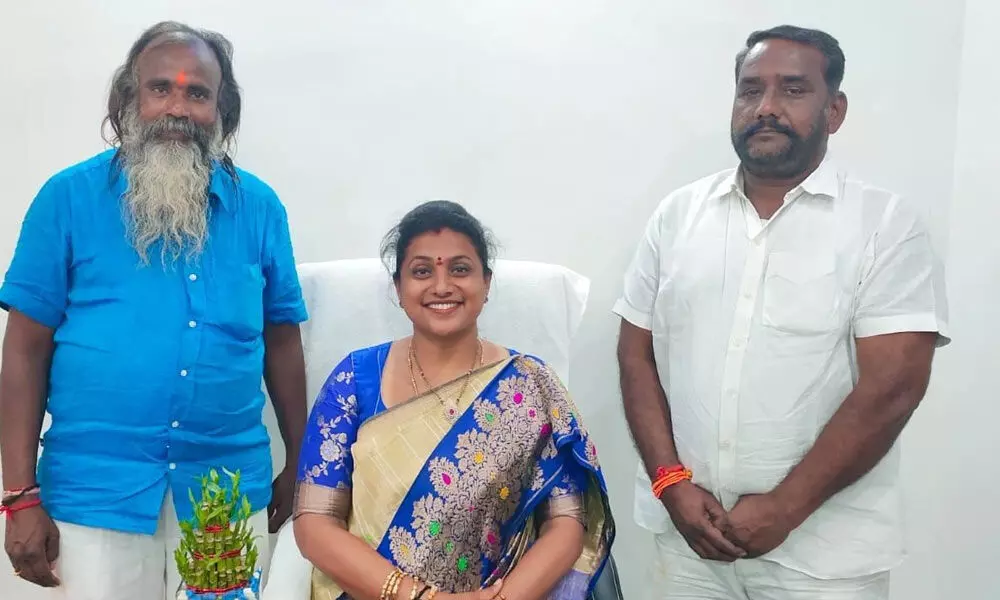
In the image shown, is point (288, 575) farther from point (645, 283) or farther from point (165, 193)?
point (645, 283)

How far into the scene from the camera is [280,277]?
2119 millimetres

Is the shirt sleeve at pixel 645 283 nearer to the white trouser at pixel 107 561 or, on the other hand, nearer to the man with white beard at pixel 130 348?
A: the man with white beard at pixel 130 348

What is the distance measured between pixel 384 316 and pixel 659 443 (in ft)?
2.74

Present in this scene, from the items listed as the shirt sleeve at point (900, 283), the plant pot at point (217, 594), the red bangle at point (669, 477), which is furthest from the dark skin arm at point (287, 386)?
the shirt sleeve at point (900, 283)

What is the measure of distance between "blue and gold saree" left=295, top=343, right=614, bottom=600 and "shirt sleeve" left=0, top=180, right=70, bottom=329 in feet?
2.16

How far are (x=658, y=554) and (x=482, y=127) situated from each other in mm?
1369

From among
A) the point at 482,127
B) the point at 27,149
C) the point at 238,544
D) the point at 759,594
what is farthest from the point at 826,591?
the point at 27,149

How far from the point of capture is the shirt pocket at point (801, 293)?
1.79 metres

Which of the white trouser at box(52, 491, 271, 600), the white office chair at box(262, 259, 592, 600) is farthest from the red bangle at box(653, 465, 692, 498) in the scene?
the white trouser at box(52, 491, 271, 600)

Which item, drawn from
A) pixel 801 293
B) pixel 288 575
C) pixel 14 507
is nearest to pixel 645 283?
pixel 801 293

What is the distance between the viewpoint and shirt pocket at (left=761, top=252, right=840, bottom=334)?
1.79 m

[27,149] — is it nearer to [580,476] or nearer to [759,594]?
[580,476]

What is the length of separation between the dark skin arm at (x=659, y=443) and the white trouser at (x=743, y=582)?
0.32 feet

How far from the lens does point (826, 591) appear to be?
6.01 ft
